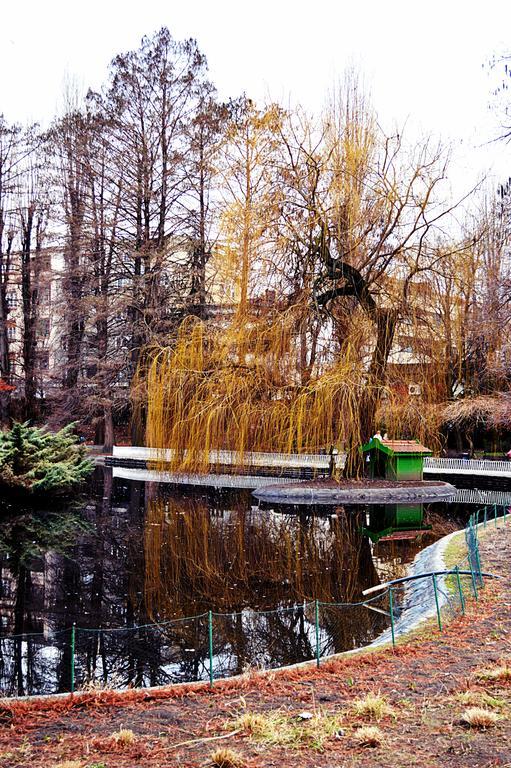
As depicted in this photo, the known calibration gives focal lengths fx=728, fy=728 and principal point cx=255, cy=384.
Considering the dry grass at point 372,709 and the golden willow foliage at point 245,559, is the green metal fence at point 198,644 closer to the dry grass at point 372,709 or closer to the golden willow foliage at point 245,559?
the golden willow foliage at point 245,559

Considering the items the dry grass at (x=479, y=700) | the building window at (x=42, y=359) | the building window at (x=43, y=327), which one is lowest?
the dry grass at (x=479, y=700)

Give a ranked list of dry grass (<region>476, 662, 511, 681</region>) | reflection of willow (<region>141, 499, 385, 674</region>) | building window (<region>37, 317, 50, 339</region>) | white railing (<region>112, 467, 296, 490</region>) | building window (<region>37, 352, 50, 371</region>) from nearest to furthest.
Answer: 1. dry grass (<region>476, 662, 511, 681</region>)
2. reflection of willow (<region>141, 499, 385, 674</region>)
3. white railing (<region>112, 467, 296, 490</region>)
4. building window (<region>37, 317, 50, 339</region>)
5. building window (<region>37, 352, 50, 371</region>)

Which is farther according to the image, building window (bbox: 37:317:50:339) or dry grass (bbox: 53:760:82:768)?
building window (bbox: 37:317:50:339)

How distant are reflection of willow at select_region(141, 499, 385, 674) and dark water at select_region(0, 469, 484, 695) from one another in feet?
0.07

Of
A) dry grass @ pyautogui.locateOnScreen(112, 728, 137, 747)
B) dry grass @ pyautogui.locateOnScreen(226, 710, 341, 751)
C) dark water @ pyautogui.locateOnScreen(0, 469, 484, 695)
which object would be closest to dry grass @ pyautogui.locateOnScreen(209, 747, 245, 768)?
dry grass @ pyautogui.locateOnScreen(226, 710, 341, 751)

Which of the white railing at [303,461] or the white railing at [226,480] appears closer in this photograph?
the white railing at [303,461]

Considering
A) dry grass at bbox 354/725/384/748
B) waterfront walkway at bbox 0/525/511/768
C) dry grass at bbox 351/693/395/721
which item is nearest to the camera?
waterfront walkway at bbox 0/525/511/768

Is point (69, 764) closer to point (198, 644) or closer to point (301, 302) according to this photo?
point (198, 644)

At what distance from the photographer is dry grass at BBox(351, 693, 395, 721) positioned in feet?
17.0

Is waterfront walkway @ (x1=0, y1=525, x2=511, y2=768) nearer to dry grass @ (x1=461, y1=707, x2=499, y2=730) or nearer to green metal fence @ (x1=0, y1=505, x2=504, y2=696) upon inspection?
dry grass @ (x1=461, y1=707, x2=499, y2=730)

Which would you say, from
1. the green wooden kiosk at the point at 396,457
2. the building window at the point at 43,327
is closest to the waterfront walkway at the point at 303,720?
the green wooden kiosk at the point at 396,457

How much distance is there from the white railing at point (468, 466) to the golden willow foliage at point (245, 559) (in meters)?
8.10

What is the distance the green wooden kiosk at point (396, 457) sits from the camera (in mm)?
21641

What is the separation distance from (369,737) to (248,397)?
1607 centimetres
